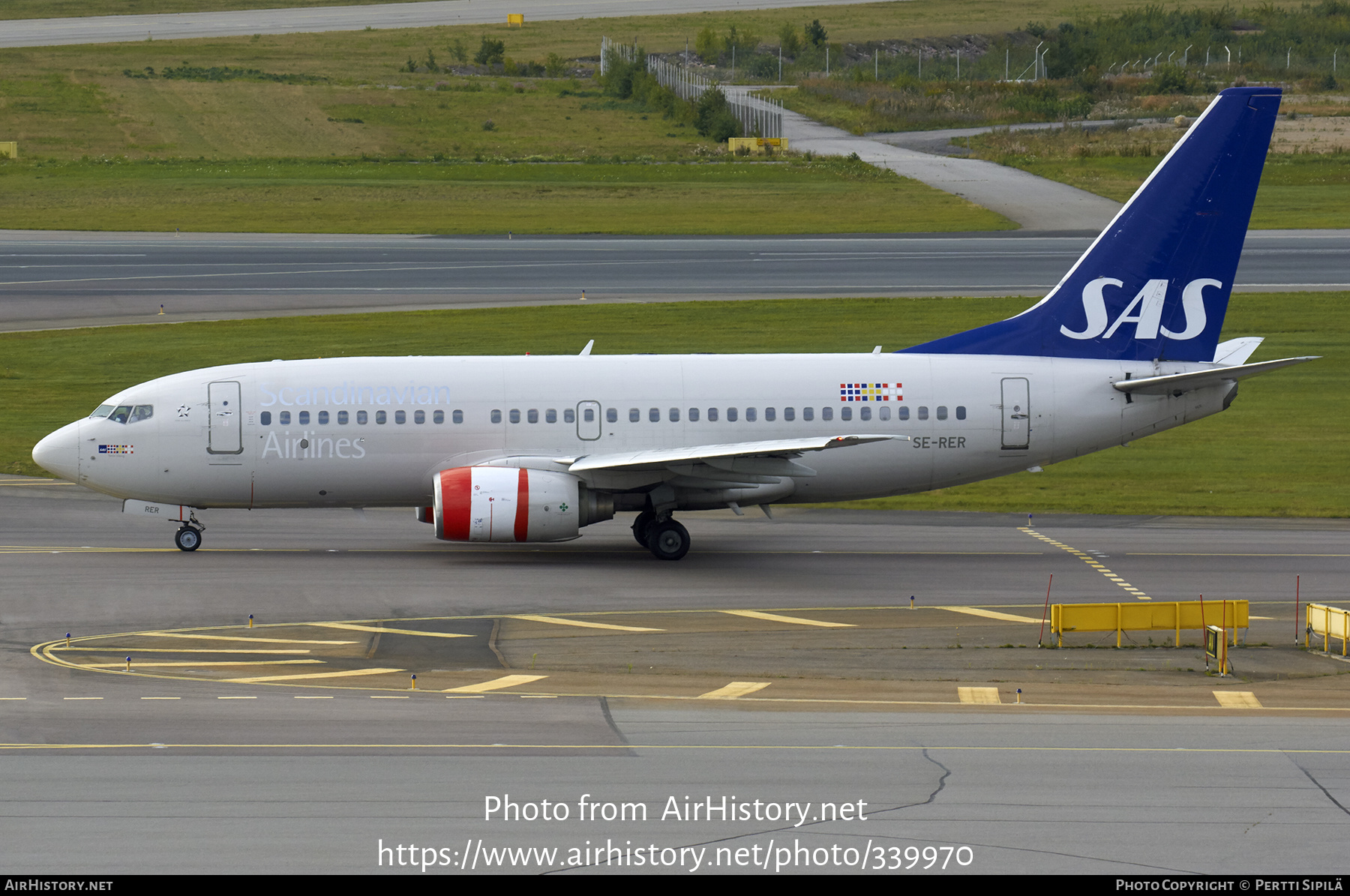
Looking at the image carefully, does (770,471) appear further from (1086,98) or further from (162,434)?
(1086,98)

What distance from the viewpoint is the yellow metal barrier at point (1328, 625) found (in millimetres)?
27078

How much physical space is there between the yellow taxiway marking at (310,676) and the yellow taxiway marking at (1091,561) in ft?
52.3

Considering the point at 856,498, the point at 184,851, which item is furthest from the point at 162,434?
the point at 184,851

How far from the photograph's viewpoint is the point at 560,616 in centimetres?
3008

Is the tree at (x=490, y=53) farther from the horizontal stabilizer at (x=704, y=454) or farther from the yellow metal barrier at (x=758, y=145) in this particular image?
the horizontal stabilizer at (x=704, y=454)

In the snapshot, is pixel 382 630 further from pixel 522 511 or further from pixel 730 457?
pixel 730 457

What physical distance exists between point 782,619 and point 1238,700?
9.08m

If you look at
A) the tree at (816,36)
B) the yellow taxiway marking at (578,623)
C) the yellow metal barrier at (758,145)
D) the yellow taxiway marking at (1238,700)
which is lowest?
the yellow taxiway marking at (1238,700)

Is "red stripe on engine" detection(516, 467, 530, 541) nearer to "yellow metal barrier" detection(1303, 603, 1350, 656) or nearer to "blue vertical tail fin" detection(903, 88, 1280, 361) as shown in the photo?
"blue vertical tail fin" detection(903, 88, 1280, 361)

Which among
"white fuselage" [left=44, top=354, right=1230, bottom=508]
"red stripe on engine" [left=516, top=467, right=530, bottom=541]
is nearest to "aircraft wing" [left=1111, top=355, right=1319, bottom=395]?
"white fuselage" [left=44, top=354, right=1230, bottom=508]

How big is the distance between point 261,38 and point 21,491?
138464 mm

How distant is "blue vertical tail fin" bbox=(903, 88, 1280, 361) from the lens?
36.4 metres

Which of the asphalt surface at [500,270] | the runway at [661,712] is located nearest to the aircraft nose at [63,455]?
the runway at [661,712]

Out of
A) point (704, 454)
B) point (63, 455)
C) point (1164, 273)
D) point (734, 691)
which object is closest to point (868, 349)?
point (1164, 273)
